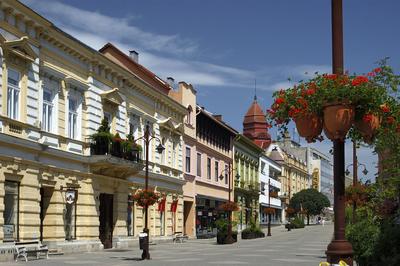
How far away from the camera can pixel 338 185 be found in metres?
7.63

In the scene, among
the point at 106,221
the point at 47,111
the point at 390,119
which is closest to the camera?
the point at 390,119

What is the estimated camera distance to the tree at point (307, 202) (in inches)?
4213

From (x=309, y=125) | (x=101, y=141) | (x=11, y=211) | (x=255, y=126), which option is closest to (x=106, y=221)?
(x=101, y=141)

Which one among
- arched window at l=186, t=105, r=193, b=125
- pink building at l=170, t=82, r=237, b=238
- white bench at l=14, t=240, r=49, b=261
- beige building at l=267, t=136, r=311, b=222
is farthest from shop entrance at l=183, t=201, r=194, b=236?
beige building at l=267, t=136, r=311, b=222

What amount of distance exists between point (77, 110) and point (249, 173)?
145ft

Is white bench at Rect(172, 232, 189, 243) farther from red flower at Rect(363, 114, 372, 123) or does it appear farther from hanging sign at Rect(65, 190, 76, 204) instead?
red flower at Rect(363, 114, 372, 123)

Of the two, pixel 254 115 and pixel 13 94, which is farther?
pixel 254 115

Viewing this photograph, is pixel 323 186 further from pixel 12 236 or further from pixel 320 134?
pixel 320 134

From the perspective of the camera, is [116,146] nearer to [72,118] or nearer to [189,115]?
[72,118]

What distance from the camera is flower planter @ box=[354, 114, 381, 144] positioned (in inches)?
308

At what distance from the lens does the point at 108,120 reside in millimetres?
32719

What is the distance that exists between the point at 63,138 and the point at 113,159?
3.42m

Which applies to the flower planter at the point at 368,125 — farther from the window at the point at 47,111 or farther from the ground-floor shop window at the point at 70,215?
the ground-floor shop window at the point at 70,215

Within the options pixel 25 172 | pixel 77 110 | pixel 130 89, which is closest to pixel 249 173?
pixel 130 89
